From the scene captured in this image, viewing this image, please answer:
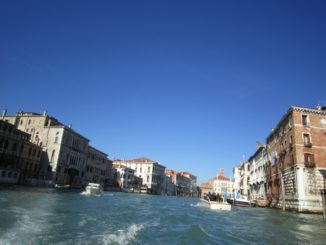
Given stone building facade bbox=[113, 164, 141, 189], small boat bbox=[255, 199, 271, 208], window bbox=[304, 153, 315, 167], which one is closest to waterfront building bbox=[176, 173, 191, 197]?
stone building facade bbox=[113, 164, 141, 189]

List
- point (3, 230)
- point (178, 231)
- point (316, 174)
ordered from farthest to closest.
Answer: point (316, 174), point (178, 231), point (3, 230)

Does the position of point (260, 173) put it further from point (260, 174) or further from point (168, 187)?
point (168, 187)

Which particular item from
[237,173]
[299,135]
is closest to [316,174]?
[299,135]

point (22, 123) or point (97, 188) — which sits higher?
point (22, 123)

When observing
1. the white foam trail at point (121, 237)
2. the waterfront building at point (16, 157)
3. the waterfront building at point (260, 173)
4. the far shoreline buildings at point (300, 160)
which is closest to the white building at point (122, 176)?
the waterfront building at point (16, 157)

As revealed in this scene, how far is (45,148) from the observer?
5378 centimetres

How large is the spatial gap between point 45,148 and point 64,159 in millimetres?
4066

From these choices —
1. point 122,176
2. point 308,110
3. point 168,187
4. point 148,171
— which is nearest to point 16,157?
point 308,110

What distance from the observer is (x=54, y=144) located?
5384 cm

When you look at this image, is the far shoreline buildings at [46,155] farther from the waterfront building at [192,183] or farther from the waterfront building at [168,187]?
the waterfront building at [192,183]

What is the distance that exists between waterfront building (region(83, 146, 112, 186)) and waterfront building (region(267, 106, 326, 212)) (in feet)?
144

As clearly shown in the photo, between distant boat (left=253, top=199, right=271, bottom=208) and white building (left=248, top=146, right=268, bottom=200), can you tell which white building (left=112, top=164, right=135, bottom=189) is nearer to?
white building (left=248, top=146, right=268, bottom=200)

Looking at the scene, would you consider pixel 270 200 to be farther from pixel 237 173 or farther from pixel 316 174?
pixel 237 173

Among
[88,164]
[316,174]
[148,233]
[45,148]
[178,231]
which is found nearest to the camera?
[148,233]
